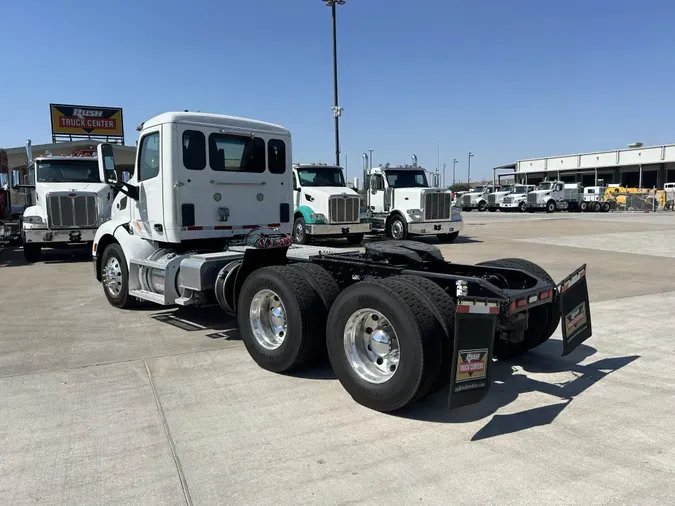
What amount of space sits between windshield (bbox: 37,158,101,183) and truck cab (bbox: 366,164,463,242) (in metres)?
9.18

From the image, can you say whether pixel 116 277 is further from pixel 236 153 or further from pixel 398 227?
pixel 398 227

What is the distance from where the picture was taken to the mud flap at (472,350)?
11.6 feet

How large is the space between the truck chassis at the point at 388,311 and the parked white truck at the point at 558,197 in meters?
39.2

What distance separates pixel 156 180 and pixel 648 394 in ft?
18.6

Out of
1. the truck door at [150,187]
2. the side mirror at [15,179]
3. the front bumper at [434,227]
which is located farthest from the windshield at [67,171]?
the front bumper at [434,227]

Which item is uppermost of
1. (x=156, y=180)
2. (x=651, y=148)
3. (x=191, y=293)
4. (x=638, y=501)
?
(x=651, y=148)

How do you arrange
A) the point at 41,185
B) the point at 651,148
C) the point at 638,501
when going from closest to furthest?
the point at 638,501 → the point at 41,185 → the point at 651,148

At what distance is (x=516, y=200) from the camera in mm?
43938

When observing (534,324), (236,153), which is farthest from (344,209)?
(534,324)

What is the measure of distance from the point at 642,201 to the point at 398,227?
3380cm

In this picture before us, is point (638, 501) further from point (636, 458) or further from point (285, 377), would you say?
point (285, 377)

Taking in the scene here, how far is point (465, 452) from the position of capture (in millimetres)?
3477

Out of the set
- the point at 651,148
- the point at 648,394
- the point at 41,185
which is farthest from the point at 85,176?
the point at 651,148

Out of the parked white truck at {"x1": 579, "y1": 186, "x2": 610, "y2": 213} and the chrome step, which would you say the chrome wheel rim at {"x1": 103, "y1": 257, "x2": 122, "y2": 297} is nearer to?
the chrome step
